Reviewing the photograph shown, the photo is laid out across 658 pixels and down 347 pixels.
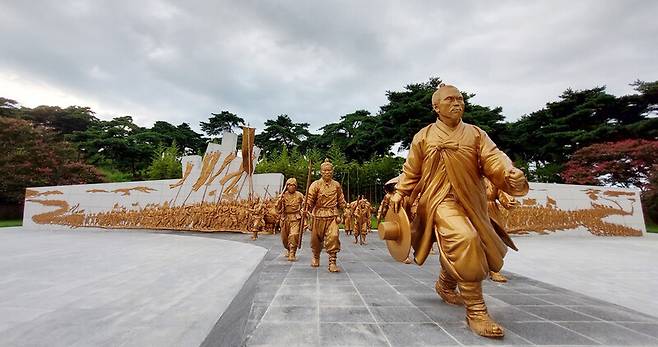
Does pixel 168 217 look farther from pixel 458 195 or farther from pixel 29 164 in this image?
pixel 458 195

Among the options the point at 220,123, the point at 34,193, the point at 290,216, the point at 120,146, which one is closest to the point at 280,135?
the point at 220,123

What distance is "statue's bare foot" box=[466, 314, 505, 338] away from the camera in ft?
7.57

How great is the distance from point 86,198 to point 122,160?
1474cm

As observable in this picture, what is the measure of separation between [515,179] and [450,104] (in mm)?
911

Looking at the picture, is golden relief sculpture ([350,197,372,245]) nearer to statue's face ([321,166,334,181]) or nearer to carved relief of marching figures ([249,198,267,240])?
carved relief of marching figures ([249,198,267,240])

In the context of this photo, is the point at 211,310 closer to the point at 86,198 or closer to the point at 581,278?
the point at 581,278

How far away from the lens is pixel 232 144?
1605 cm

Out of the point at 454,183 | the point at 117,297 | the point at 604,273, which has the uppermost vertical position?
the point at 454,183

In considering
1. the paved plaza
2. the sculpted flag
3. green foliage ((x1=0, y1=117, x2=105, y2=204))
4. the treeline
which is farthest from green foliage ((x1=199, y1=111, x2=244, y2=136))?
the paved plaza

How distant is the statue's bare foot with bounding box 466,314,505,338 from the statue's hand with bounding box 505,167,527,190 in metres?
1.06

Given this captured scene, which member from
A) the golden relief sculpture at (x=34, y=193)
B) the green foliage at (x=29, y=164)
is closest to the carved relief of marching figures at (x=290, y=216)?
the golden relief sculpture at (x=34, y=193)

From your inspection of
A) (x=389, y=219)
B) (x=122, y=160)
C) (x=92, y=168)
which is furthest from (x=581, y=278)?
(x=122, y=160)

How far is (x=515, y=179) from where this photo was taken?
2547 mm

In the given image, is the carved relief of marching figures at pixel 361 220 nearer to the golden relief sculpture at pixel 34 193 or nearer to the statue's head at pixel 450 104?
the statue's head at pixel 450 104
